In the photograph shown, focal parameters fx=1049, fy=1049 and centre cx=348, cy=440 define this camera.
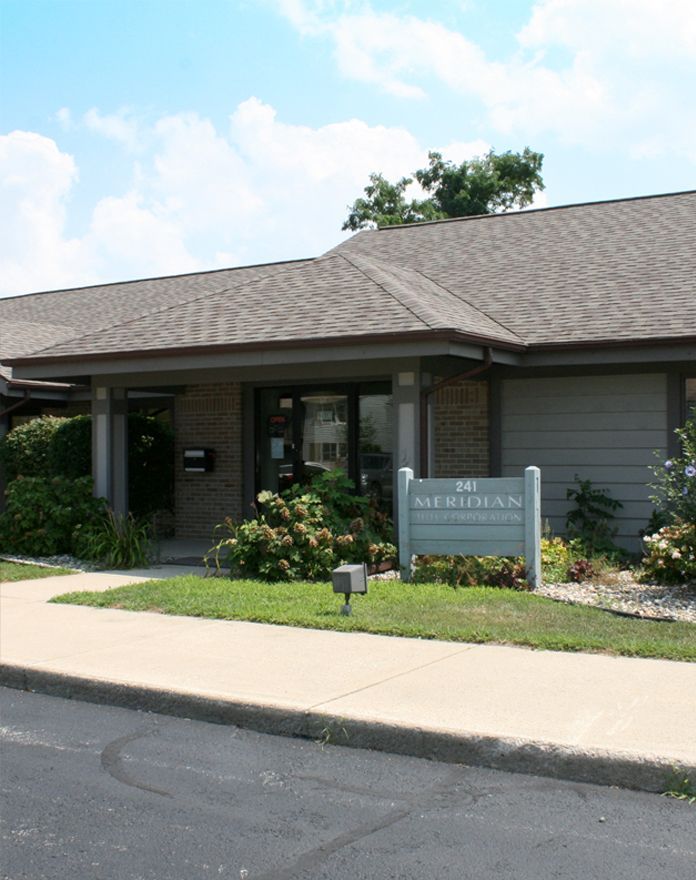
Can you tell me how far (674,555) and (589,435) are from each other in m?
3.25

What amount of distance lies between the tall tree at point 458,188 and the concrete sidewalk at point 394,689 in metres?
32.0

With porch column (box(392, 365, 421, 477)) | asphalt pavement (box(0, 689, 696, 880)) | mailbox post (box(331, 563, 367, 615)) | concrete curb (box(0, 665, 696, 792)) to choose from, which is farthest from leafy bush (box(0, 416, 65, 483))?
asphalt pavement (box(0, 689, 696, 880))

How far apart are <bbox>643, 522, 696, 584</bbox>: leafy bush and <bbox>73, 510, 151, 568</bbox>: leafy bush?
6029 millimetres

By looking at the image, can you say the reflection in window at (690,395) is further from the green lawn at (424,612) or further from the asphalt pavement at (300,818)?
the asphalt pavement at (300,818)

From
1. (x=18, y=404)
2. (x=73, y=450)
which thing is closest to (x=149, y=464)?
(x=73, y=450)

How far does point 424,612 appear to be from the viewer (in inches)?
346

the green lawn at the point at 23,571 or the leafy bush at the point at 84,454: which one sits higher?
the leafy bush at the point at 84,454

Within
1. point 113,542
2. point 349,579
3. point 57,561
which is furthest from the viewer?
point 57,561

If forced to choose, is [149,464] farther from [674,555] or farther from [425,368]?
[674,555]

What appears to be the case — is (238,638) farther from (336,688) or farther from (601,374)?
(601,374)

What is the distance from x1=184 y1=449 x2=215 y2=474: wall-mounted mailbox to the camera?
15578mm

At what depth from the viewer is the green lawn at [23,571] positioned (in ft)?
38.8

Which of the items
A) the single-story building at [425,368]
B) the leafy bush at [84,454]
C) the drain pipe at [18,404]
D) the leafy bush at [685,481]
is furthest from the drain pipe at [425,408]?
the drain pipe at [18,404]

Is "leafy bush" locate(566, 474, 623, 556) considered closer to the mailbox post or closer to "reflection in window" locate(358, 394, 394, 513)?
"reflection in window" locate(358, 394, 394, 513)
